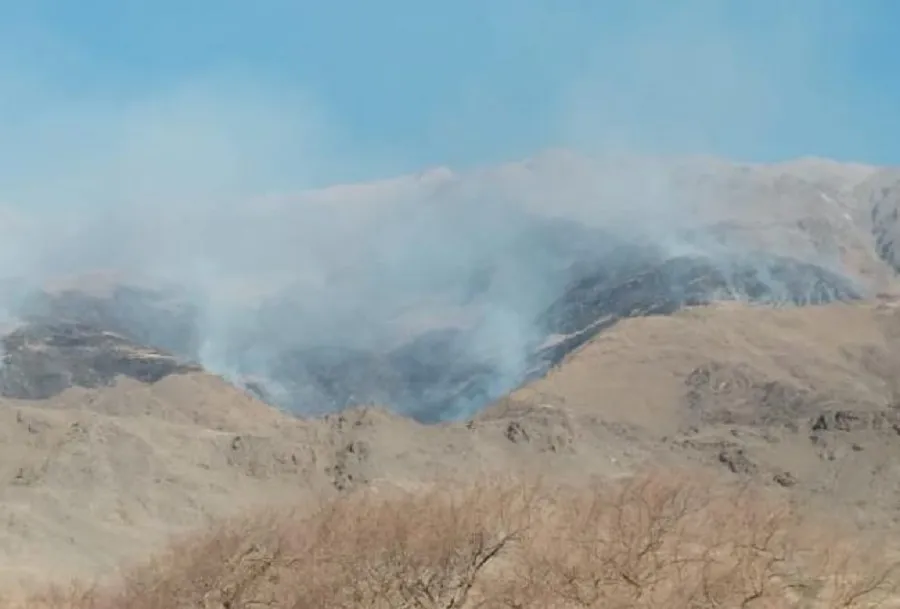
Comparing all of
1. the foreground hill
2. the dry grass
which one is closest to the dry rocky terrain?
the foreground hill

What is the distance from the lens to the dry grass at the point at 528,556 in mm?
19641

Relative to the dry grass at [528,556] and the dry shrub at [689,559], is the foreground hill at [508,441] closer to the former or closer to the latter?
the dry grass at [528,556]

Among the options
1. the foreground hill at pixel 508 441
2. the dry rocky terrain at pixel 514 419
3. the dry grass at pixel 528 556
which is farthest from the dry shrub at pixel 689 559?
the foreground hill at pixel 508 441

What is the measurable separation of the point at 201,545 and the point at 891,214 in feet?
551

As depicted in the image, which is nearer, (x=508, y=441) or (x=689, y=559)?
(x=689, y=559)

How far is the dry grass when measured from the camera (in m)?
19.6

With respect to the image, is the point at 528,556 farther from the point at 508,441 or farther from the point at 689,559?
the point at 508,441

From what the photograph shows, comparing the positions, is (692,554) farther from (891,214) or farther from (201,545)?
(891,214)

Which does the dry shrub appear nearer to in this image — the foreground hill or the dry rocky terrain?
the dry rocky terrain

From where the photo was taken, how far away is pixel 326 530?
25516 mm

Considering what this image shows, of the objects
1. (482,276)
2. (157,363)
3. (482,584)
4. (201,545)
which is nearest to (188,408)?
(157,363)

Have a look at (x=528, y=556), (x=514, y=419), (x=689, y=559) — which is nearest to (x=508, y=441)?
(x=514, y=419)

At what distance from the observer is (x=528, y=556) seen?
2177cm

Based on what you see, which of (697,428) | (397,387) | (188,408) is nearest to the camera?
(697,428)
